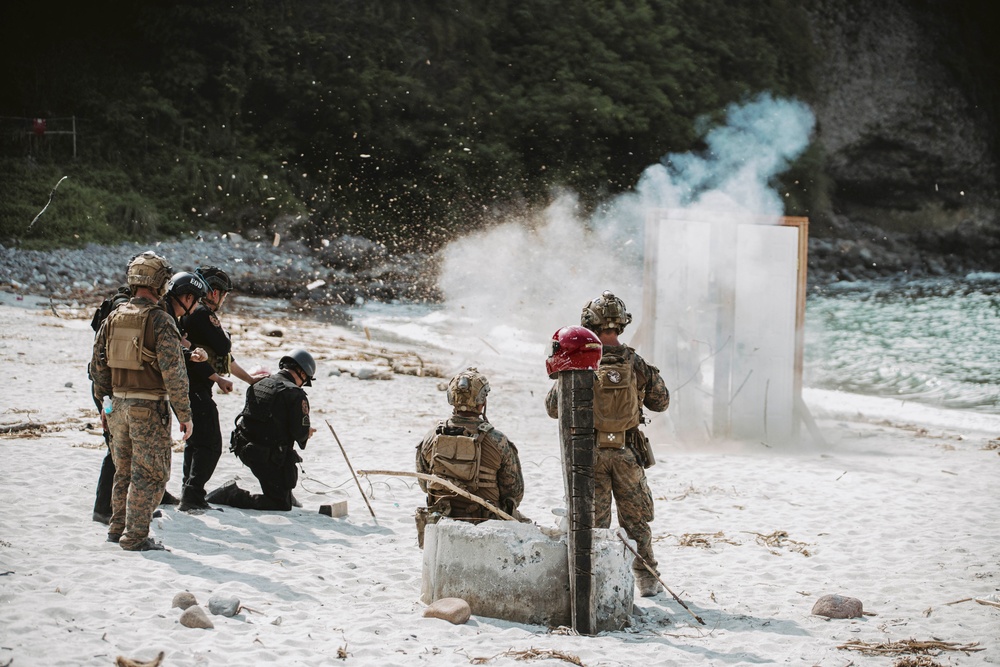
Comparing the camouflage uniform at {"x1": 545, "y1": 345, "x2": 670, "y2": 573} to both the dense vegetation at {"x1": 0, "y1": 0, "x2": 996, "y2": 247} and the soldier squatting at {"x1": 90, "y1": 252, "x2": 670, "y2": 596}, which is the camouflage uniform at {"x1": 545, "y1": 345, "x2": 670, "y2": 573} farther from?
the dense vegetation at {"x1": 0, "y1": 0, "x2": 996, "y2": 247}

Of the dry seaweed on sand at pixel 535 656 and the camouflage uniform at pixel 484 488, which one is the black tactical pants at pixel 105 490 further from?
the dry seaweed on sand at pixel 535 656

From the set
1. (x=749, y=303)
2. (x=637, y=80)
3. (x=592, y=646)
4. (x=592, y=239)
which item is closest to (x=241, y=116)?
(x=592, y=239)

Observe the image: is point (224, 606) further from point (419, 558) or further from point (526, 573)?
point (419, 558)

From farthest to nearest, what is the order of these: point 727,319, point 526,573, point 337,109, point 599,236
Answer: point 599,236 < point 337,109 < point 727,319 < point 526,573

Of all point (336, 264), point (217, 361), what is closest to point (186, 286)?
point (217, 361)

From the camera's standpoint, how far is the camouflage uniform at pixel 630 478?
5348mm

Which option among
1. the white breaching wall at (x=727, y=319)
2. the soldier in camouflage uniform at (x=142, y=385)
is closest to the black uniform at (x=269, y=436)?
the soldier in camouflage uniform at (x=142, y=385)

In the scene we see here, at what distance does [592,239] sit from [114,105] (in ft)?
57.4

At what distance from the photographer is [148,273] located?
530cm

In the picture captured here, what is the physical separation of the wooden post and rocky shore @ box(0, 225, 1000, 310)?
57.4 ft

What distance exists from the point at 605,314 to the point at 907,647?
6.90 ft

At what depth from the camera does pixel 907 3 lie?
5384cm

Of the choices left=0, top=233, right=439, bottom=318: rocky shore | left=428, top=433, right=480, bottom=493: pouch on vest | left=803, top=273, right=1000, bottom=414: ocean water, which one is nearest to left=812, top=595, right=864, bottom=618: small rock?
left=428, top=433, right=480, bottom=493: pouch on vest

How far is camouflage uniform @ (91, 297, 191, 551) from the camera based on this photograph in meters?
5.30
